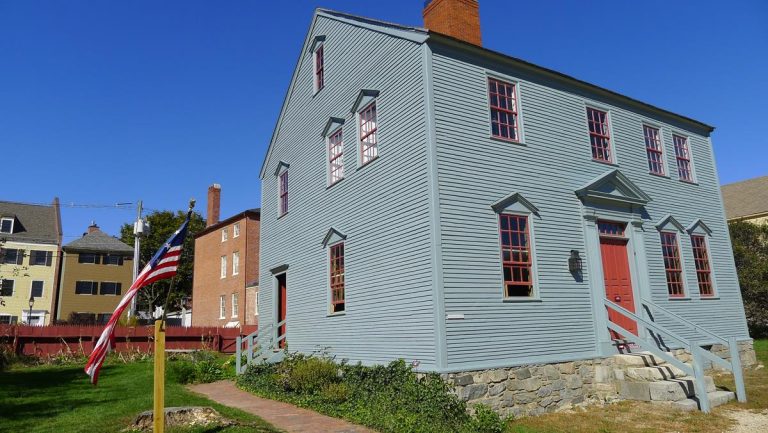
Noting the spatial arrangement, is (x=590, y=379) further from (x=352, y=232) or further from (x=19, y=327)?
(x=19, y=327)

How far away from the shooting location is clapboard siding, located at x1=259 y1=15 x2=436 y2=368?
33.5 feet

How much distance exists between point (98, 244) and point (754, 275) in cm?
4889

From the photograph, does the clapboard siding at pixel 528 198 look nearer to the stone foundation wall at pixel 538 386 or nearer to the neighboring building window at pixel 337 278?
the stone foundation wall at pixel 538 386

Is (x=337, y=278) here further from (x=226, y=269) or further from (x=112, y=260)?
(x=112, y=260)

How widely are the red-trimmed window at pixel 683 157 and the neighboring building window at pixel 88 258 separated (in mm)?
46673

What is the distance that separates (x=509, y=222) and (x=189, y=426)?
22.9 feet

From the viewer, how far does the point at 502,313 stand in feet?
33.0

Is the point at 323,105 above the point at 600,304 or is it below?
above

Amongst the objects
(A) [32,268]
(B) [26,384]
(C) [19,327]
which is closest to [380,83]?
(B) [26,384]

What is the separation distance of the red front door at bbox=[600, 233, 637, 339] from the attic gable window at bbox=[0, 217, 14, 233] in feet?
159

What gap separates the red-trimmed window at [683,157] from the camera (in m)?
15.5

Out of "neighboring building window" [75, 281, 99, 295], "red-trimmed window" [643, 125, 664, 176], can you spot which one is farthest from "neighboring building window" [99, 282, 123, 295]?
"red-trimmed window" [643, 125, 664, 176]

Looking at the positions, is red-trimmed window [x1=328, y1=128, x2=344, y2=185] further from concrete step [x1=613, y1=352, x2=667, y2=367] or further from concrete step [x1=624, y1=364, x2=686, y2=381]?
concrete step [x1=624, y1=364, x2=686, y2=381]

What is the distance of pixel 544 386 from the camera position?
33.3 feet
